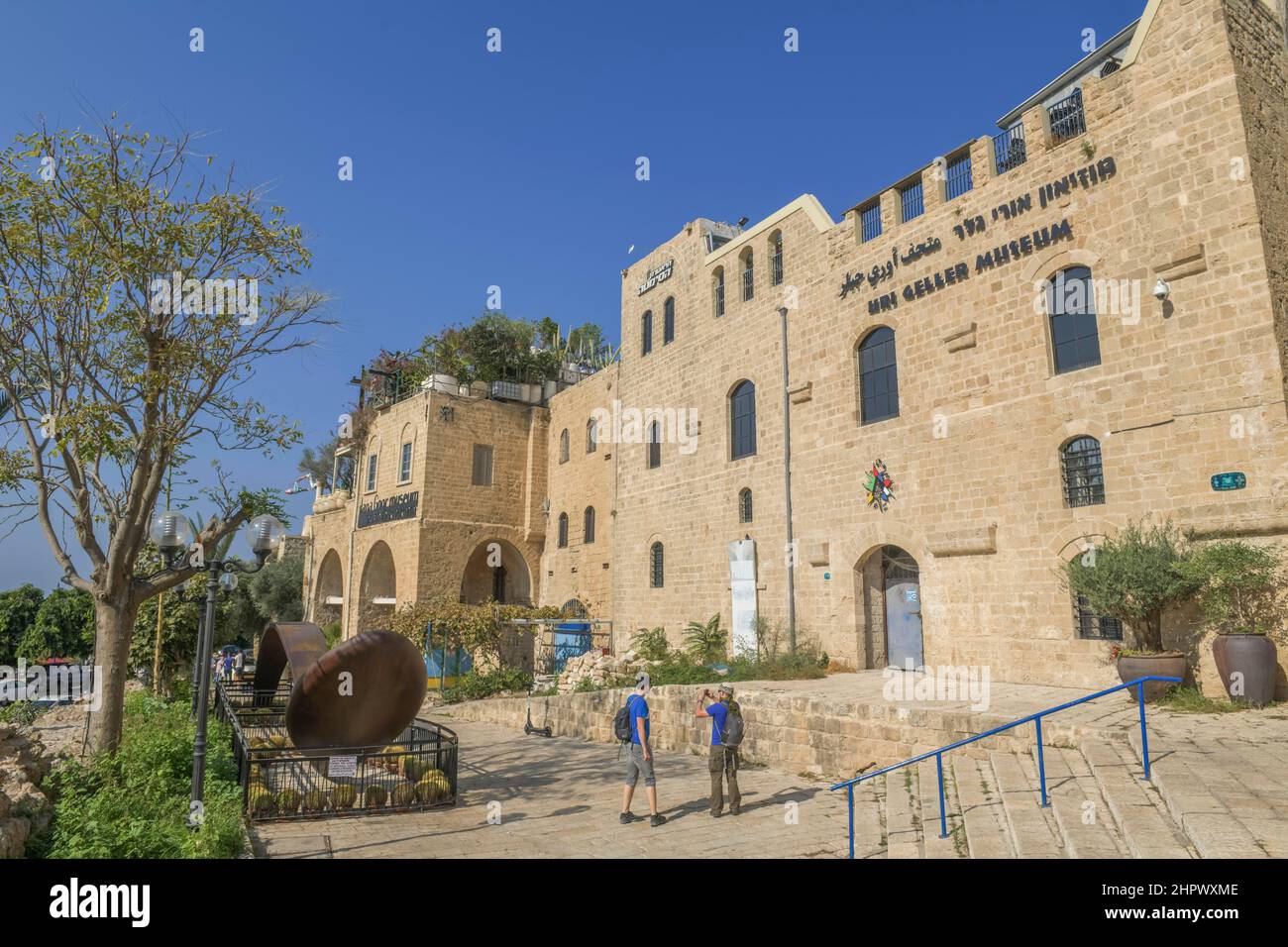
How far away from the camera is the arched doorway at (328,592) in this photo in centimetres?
3161

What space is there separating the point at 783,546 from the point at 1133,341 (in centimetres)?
740

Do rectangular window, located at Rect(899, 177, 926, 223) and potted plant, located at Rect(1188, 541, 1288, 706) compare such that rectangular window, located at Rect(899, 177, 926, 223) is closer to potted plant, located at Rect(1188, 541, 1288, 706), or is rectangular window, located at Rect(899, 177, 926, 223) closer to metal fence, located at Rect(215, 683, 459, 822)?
potted plant, located at Rect(1188, 541, 1288, 706)

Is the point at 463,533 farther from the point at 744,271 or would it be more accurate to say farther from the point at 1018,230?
the point at 1018,230

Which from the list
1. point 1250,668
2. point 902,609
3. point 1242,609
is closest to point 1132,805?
point 1250,668

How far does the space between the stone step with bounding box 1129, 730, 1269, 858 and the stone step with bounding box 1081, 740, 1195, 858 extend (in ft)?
0.26

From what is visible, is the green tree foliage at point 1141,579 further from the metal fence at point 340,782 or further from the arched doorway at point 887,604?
the metal fence at point 340,782

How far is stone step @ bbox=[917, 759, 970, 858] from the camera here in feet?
20.8

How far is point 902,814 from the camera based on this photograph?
7.49 meters

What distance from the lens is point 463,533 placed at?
2606cm

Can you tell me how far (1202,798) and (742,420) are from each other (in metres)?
13.1
